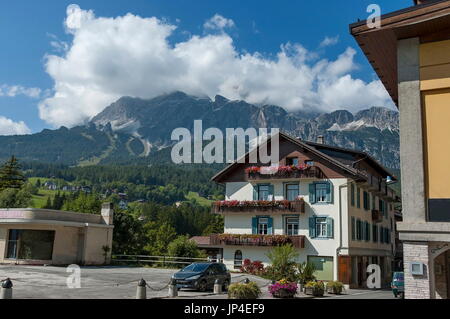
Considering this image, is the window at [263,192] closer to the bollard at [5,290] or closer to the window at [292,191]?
the window at [292,191]

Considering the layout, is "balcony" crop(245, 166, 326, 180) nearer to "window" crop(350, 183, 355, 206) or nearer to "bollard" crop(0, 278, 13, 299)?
"window" crop(350, 183, 355, 206)

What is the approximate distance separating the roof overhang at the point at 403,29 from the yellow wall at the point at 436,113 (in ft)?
1.26

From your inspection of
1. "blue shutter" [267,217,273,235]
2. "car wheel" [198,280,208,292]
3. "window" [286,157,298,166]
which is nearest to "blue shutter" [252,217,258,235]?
"blue shutter" [267,217,273,235]

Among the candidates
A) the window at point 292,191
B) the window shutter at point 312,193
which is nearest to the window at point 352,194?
the window shutter at point 312,193

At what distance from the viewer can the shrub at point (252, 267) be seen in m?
37.7

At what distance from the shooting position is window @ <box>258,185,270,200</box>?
40.3 metres

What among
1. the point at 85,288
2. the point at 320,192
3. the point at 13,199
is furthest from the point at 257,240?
the point at 13,199

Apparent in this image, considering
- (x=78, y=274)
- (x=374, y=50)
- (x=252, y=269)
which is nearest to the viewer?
(x=374, y=50)

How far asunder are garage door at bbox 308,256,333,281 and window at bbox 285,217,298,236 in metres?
2.59

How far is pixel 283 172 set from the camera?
38906mm

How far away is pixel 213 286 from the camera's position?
24172 mm

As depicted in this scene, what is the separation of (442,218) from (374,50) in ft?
16.5
